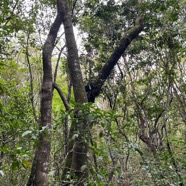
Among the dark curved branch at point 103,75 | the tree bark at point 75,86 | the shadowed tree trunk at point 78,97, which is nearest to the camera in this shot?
the shadowed tree trunk at point 78,97

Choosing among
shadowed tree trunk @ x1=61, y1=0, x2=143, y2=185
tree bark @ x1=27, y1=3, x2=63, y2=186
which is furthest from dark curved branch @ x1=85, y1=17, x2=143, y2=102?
tree bark @ x1=27, y1=3, x2=63, y2=186

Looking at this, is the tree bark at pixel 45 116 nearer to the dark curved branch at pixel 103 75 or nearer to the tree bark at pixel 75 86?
the tree bark at pixel 75 86

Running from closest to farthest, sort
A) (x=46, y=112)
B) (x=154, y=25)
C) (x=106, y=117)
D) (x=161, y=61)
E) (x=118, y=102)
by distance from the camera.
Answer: (x=106, y=117)
(x=46, y=112)
(x=154, y=25)
(x=161, y=61)
(x=118, y=102)

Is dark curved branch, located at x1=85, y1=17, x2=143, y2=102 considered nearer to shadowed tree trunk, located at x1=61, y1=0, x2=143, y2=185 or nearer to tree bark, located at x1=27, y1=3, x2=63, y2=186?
shadowed tree trunk, located at x1=61, y1=0, x2=143, y2=185

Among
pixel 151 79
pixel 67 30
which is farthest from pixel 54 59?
pixel 67 30

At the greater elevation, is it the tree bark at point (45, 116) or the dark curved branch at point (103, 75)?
the dark curved branch at point (103, 75)

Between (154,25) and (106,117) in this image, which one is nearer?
(106,117)

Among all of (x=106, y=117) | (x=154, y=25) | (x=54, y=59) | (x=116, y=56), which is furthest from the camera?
(x=54, y=59)

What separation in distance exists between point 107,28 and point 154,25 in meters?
1.40

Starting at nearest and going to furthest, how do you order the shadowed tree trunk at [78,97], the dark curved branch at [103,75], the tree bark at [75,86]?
the shadowed tree trunk at [78,97]
the tree bark at [75,86]
the dark curved branch at [103,75]

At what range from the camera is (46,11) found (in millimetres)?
6625

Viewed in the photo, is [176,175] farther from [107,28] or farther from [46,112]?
[107,28]

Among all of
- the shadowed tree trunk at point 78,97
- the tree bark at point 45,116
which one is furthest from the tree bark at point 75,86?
the tree bark at point 45,116

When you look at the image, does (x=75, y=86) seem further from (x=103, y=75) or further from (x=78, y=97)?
(x=103, y=75)
